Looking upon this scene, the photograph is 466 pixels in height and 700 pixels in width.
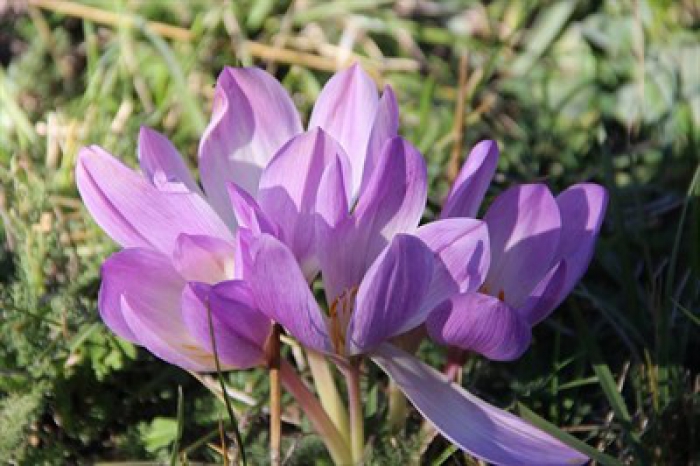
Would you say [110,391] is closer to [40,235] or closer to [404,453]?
[40,235]

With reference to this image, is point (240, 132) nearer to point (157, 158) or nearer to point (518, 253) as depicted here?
point (157, 158)

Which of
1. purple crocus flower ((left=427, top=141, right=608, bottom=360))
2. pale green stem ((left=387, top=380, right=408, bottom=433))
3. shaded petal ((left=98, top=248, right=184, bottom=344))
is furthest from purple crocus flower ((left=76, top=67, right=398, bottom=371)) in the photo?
pale green stem ((left=387, top=380, right=408, bottom=433))

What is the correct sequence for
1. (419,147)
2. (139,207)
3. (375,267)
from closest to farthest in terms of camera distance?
(375,267) → (139,207) → (419,147)

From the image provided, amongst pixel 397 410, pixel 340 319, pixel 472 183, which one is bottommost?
pixel 397 410

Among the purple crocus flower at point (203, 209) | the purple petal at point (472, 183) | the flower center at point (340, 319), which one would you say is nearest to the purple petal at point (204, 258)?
the purple crocus flower at point (203, 209)

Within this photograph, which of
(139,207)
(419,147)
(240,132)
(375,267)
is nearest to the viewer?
(375,267)

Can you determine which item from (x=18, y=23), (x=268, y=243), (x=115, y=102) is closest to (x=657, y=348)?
(x=268, y=243)

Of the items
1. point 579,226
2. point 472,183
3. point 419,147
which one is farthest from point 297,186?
point 419,147
